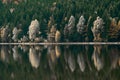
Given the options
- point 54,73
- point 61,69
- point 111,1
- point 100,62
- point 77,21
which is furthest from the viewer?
point 111,1

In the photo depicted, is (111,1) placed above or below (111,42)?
above

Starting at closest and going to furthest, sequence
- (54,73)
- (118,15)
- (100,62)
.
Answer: (54,73), (100,62), (118,15)

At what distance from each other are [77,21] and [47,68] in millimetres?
104141

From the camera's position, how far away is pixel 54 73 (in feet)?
236

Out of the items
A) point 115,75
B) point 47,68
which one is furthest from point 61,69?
point 115,75

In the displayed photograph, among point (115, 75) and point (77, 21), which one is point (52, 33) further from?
point (115, 75)

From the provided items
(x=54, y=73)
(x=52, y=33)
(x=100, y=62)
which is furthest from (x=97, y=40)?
(x=54, y=73)

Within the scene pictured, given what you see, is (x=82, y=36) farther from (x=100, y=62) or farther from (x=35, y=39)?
(x=100, y=62)

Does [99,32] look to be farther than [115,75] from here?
Yes

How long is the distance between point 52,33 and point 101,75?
122 m

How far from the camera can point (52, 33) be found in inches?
7372

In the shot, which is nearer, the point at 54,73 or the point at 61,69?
the point at 54,73

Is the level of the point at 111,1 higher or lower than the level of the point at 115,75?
higher

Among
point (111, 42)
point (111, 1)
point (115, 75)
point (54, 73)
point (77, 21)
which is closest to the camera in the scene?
point (115, 75)
